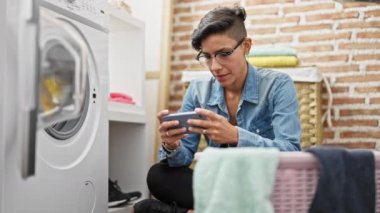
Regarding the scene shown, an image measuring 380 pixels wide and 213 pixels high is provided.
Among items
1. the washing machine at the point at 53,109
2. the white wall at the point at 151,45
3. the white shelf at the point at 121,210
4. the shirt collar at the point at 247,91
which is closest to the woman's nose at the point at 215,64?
the shirt collar at the point at 247,91

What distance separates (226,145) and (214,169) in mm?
540

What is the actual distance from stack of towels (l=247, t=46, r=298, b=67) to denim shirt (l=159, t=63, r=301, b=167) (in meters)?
0.37

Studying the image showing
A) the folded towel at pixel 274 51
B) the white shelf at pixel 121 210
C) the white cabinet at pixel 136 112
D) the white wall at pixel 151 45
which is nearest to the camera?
the white shelf at pixel 121 210

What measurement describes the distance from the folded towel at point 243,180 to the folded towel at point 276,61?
1196mm

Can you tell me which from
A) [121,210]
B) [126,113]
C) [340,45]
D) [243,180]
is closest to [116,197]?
[121,210]

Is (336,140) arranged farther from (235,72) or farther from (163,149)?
(163,149)

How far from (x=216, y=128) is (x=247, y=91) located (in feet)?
1.16

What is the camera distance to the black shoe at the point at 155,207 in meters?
1.45

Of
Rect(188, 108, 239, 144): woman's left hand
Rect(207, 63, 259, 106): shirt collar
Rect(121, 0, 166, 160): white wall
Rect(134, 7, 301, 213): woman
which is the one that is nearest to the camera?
Rect(188, 108, 239, 144): woman's left hand

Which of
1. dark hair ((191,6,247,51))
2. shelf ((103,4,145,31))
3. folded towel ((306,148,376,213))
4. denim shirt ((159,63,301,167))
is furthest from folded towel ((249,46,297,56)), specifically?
folded towel ((306,148,376,213))

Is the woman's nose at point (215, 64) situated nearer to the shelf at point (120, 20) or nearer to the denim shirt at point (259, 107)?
the denim shirt at point (259, 107)

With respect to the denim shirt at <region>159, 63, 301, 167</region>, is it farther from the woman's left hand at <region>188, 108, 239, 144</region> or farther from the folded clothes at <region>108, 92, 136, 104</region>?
the folded clothes at <region>108, 92, 136, 104</region>

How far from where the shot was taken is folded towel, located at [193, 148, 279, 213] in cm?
80

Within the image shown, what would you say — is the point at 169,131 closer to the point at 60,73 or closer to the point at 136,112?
the point at 60,73
